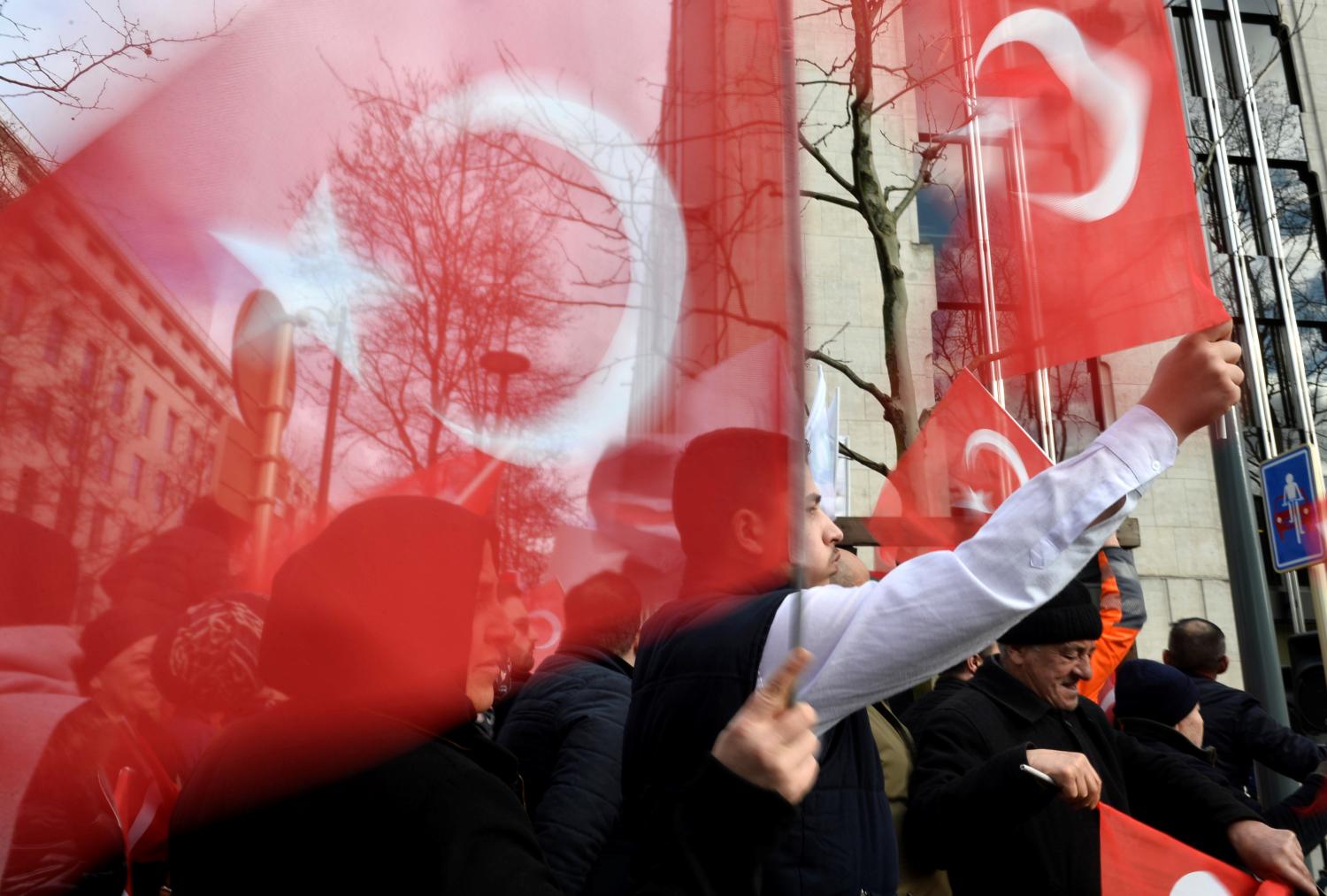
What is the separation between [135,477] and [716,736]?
47.1 inches

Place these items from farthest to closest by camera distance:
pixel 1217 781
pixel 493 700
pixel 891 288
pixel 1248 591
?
pixel 1248 591, pixel 891 288, pixel 1217 781, pixel 493 700

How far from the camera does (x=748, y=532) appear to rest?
112cm

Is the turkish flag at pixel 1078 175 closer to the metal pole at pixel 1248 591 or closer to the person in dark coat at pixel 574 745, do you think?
the person in dark coat at pixel 574 745

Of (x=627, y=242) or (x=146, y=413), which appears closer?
(x=146, y=413)

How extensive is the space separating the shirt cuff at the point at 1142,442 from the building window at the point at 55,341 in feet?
4.68

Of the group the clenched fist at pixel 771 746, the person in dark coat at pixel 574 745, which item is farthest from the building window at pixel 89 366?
the person in dark coat at pixel 574 745

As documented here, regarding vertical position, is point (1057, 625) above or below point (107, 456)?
above

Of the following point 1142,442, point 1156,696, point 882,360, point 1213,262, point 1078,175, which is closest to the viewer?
point 1142,442

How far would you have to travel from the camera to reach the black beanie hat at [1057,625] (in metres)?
3.52

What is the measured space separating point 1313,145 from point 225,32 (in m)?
21.5

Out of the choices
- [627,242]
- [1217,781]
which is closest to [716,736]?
[627,242]

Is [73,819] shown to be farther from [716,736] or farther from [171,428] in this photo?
[716,736]

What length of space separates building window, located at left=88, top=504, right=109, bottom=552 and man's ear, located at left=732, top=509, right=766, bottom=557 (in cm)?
53

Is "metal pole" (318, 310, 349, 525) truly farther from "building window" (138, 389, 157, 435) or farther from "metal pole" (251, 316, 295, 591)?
"building window" (138, 389, 157, 435)
